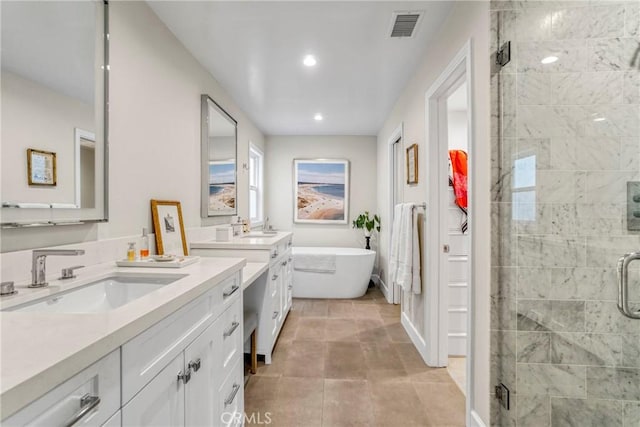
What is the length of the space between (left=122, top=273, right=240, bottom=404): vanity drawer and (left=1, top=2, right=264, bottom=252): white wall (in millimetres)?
A: 712

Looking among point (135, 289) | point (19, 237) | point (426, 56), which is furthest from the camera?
point (426, 56)

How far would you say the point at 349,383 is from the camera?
219 centimetres

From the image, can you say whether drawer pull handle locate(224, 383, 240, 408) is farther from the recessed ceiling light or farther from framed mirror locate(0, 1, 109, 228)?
the recessed ceiling light

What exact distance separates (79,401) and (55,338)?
0.13 metres

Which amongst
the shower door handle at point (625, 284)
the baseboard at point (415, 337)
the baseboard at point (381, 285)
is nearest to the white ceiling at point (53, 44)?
the shower door handle at point (625, 284)

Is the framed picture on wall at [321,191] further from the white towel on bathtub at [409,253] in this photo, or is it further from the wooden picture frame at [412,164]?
the white towel on bathtub at [409,253]

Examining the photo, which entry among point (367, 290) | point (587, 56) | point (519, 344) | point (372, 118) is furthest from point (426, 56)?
point (367, 290)

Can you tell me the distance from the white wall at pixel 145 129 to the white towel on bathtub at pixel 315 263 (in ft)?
6.04

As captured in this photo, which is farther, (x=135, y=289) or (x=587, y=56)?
(x=587, y=56)

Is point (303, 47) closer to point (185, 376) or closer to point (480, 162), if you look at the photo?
point (480, 162)

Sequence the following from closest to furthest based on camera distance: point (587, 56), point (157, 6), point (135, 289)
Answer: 1. point (135, 289)
2. point (587, 56)
3. point (157, 6)

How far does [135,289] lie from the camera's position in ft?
4.38

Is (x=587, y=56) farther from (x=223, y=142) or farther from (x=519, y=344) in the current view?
(x=223, y=142)

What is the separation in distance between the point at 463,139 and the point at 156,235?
3182mm
